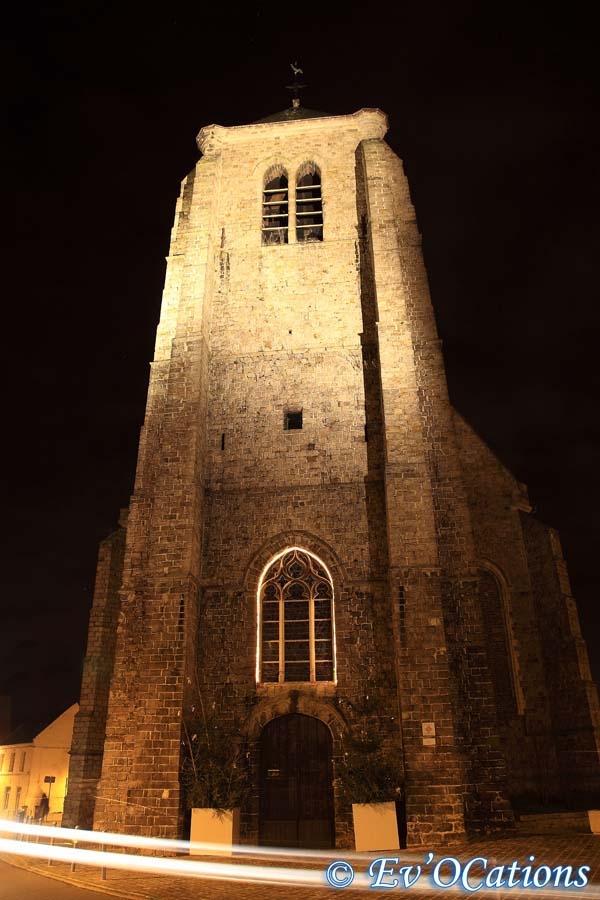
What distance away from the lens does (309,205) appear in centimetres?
1778

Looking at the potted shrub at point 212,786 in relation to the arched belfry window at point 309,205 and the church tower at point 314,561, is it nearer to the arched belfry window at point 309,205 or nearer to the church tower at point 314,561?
the church tower at point 314,561

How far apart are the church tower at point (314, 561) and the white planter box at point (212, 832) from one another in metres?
0.45

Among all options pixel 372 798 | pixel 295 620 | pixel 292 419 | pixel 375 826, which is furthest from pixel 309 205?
pixel 375 826

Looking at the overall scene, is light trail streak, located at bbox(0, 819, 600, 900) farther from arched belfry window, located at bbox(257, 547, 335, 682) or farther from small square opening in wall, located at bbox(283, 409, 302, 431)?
small square opening in wall, located at bbox(283, 409, 302, 431)

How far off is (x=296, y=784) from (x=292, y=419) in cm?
705

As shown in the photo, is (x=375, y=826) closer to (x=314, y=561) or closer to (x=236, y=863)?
(x=236, y=863)

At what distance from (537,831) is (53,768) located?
88.0 feet

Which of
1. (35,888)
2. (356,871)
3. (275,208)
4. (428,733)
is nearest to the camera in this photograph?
(35,888)

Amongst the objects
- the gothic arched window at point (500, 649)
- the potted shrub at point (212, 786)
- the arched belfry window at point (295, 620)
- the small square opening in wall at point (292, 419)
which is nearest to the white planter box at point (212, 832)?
the potted shrub at point (212, 786)

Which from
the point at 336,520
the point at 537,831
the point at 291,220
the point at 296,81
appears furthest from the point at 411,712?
the point at 296,81

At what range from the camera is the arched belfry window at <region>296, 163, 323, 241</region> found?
669 inches

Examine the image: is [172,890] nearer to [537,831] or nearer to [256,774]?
[256,774]

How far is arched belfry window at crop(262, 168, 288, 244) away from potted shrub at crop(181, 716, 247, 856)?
453 inches

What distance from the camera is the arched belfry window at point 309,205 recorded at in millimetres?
16984
